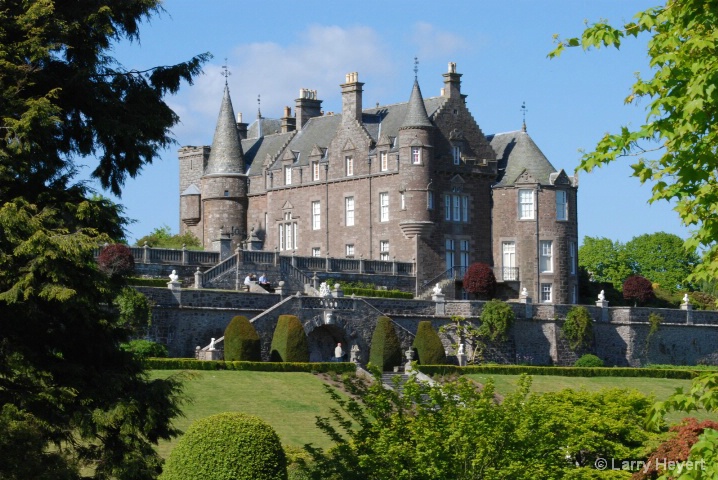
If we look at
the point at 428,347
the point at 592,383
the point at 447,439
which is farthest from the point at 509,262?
the point at 447,439

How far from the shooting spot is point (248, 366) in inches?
1890

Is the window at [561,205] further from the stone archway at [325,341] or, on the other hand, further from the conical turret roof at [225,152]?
the conical turret roof at [225,152]

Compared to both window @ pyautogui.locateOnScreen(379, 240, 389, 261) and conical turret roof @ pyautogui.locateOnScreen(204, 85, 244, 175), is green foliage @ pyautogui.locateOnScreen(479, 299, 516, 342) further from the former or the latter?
conical turret roof @ pyautogui.locateOnScreen(204, 85, 244, 175)

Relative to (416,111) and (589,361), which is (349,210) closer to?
(416,111)

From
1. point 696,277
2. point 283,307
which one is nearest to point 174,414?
point 696,277

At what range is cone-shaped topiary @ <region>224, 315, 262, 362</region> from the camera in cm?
5034

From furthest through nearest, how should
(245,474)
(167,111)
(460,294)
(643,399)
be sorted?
(460,294), (643,399), (245,474), (167,111)

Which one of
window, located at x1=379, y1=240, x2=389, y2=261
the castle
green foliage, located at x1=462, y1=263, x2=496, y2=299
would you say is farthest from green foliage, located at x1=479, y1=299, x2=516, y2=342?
window, located at x1=379, y1=240, x2=389, y2=261

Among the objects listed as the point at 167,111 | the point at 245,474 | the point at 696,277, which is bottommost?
the point at 245,474

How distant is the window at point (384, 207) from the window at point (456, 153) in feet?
12.6

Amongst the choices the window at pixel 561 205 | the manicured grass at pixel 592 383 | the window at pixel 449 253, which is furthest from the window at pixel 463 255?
the manicured grass at pixel 592 383

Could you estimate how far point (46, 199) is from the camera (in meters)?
21.0

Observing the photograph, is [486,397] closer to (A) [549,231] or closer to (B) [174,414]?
(B) [174,414]

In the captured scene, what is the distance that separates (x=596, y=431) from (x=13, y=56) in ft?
58.9
